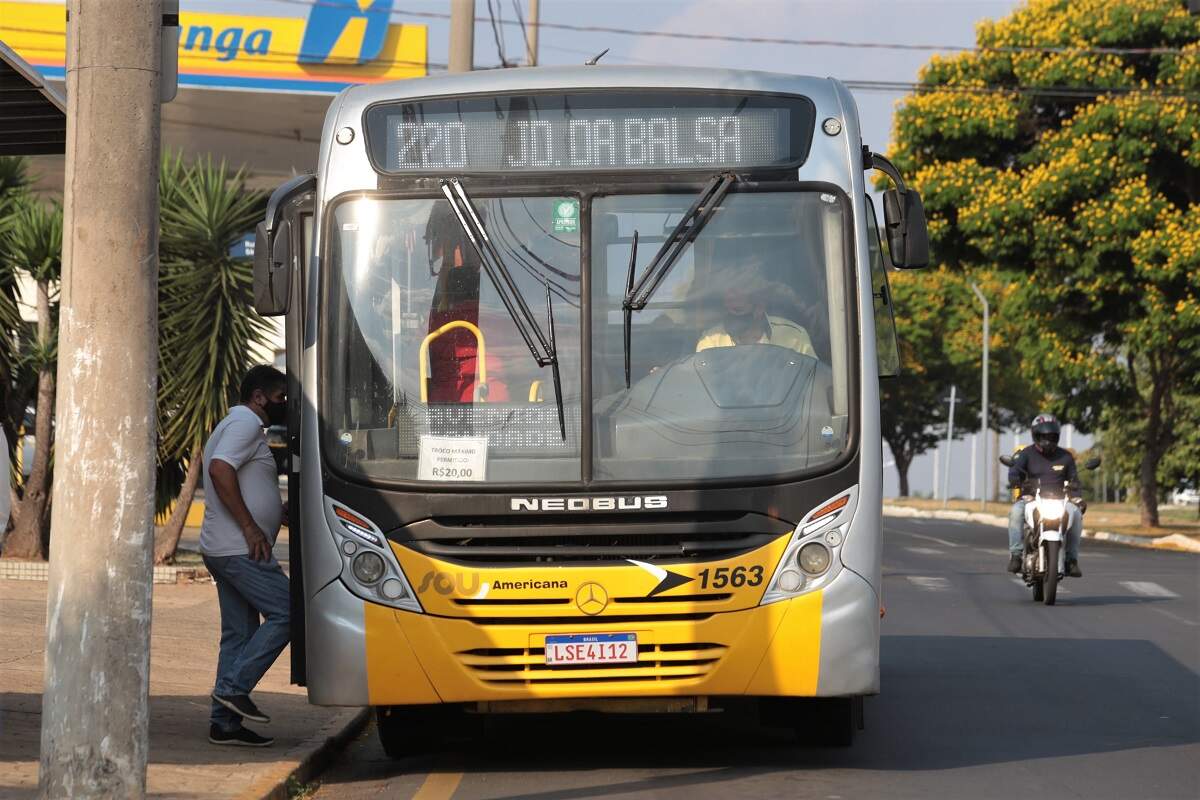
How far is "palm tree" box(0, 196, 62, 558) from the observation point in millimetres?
17875

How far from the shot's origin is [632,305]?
7.95 meters

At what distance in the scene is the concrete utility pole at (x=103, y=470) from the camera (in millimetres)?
6156

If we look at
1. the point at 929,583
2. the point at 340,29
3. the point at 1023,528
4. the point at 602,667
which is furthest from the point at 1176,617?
the point at 340,29

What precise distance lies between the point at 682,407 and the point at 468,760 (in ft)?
6.86

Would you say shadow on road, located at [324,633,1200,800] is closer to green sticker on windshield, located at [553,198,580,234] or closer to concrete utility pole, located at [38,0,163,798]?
concrete utility pole, located at [38,0,163,798]

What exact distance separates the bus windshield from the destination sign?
0.19 meters

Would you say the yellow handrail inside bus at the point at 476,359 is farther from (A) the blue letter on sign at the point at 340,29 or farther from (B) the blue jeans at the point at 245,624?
(A) the blue letter on sign at the point at 340,29

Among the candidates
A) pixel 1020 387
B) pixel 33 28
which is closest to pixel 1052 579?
pixel 33 28

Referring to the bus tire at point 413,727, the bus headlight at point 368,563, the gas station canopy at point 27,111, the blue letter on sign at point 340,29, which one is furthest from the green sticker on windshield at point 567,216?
the blue letter on sign at point 340,29

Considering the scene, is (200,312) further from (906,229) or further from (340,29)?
(340,29)

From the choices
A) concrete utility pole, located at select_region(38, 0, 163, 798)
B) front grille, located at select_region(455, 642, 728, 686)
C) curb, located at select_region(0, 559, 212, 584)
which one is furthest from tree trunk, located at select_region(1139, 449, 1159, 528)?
concrete utility pole, located at select_region(38, 0, 163, 798)

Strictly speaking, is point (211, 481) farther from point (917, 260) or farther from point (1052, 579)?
point (1052, 579)

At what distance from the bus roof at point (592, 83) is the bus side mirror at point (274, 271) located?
70 cm

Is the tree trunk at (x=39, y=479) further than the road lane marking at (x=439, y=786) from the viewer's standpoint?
Yes
